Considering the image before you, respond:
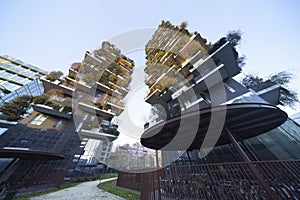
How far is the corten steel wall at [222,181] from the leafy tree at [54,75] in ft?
61.7

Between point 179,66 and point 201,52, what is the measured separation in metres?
2.66

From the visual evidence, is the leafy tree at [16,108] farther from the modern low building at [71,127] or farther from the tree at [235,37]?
the tree at [235,37]

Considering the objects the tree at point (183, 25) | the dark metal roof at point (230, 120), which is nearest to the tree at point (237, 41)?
the tree at point (183, 25)

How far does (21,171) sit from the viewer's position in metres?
8.36

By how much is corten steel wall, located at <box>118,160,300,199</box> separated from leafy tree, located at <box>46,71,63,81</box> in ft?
61.7

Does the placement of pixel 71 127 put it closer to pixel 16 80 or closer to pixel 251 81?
pixel 16 80

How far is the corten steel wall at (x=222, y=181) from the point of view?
2.39 m

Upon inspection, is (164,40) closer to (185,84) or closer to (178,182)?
(185,84)

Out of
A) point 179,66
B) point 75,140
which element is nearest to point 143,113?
point 179,66

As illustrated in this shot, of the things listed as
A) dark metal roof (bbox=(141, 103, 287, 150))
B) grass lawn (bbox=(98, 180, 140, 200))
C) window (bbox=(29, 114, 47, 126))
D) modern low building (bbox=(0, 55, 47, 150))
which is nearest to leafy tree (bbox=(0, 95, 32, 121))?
modern low building (bbox=(0, 55, 47, 150))

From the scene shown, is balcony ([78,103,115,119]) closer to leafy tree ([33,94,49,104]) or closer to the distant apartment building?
the distant apartment building

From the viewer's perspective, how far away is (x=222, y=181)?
114 inches

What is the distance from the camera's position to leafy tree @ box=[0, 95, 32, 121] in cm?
1120

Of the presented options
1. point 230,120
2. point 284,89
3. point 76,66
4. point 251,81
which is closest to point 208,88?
point 251,81
